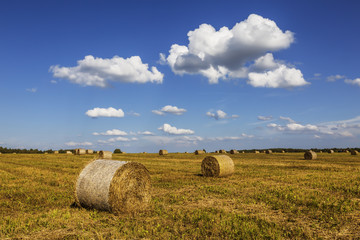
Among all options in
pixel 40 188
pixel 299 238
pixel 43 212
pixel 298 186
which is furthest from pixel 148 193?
pixel 298 186

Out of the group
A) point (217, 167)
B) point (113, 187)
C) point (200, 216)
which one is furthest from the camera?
point (217, 167)

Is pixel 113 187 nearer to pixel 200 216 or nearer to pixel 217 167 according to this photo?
pixel 200 216

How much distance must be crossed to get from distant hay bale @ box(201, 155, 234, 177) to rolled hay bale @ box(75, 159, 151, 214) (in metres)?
9.43

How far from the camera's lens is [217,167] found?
19.4 metres

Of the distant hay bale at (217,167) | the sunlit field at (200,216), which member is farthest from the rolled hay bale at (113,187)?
the distant hay bale at (217,167)

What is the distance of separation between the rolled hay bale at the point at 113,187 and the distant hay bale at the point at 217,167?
9.43m

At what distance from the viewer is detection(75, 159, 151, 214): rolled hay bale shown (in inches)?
375

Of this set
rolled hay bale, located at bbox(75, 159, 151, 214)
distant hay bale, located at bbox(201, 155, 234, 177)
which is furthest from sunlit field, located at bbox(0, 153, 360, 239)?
distant hay bale, located at bbox(201, 155, 234, 177)

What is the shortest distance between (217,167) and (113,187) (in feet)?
36.7

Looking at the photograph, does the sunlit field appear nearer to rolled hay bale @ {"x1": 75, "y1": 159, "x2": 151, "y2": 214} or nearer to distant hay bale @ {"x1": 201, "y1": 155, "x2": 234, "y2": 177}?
rolled hay bale @ {"x1": 75, "y1": 159, "x2": 151, "y2": 214}

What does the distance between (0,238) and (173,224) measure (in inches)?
185

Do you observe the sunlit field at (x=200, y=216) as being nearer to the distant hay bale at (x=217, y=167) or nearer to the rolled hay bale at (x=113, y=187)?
the rolled hay bale at (x=113, y=187)

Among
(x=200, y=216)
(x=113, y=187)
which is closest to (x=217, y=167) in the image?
(x=200, y=216)

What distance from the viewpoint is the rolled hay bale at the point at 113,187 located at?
31.3ft
